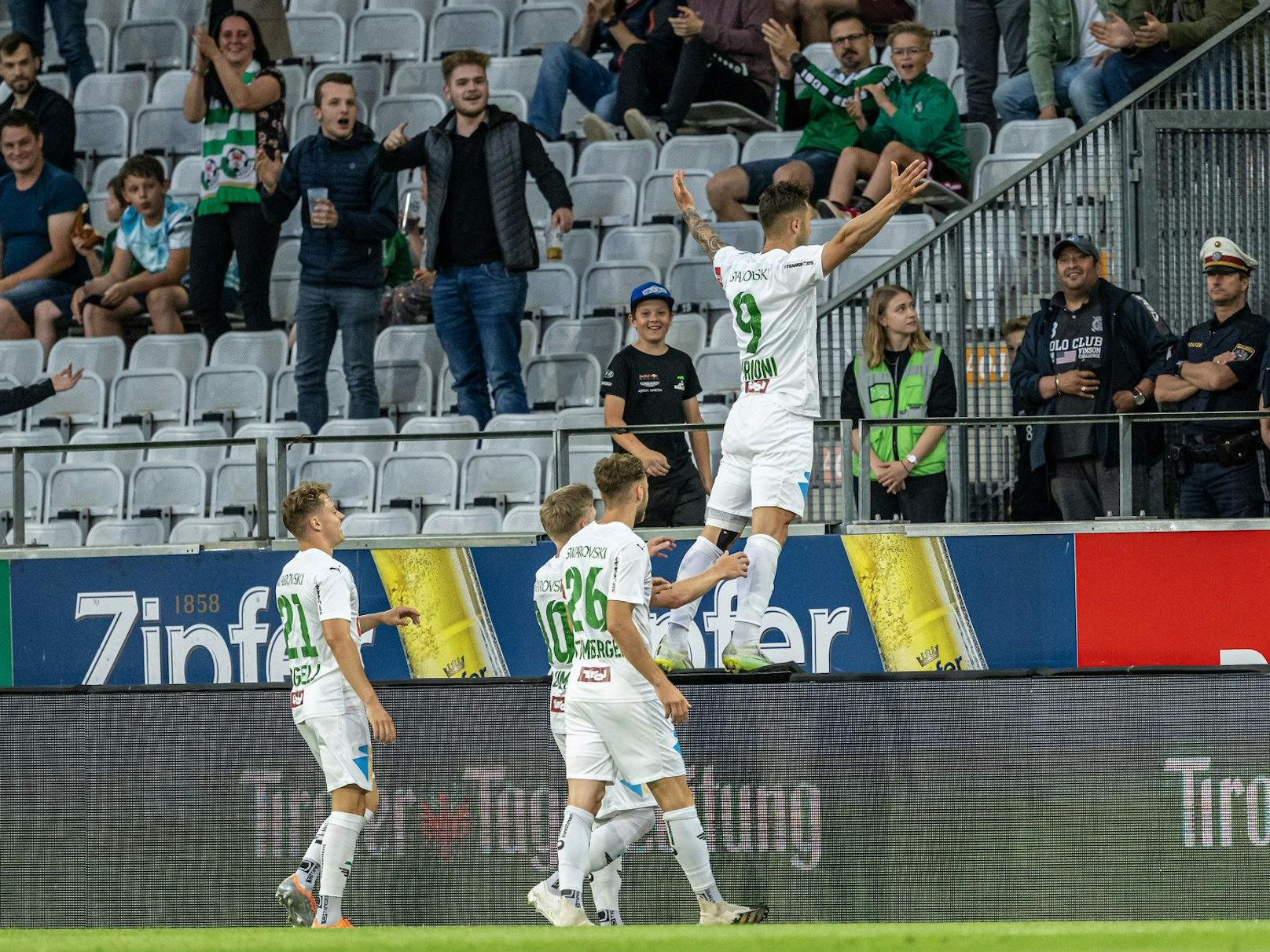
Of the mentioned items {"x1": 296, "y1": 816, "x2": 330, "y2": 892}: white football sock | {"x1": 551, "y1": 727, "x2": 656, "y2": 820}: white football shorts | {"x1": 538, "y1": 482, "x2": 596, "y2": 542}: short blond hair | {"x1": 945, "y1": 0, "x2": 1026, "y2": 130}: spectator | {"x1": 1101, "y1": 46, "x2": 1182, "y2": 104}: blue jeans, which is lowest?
{"x1": 296, "y1": 816, "x2": 330, "y2": 892}: white football sock

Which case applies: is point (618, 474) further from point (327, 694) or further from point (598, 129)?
point (598, 129)

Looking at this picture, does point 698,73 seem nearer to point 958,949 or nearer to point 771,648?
point 771,648

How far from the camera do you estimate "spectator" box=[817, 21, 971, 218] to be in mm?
11906

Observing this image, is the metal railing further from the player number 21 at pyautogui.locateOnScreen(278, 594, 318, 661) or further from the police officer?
the player number 21 at pyautogui.locateOnScreen(278, 594, 318, 661)

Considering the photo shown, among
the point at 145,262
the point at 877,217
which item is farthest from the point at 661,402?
the point at 145,262

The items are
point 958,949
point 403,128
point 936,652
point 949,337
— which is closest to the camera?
point 958,949

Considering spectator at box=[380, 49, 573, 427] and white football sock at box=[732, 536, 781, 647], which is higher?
spectator at box=[380, 49, 573, 427]

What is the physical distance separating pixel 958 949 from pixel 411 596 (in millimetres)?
5114

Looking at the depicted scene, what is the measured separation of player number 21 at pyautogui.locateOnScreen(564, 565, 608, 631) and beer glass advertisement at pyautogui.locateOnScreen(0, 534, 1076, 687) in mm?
1770

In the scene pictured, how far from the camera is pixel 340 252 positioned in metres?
12.2

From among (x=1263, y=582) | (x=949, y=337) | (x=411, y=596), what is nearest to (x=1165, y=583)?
(x=1263, y=582)

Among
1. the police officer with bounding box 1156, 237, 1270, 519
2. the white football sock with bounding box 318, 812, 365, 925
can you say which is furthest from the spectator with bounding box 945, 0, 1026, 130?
the white football sock with bounding box 318, 812, 365, 925

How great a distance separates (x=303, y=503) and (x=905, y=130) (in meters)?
5.48

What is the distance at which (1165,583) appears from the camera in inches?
358
